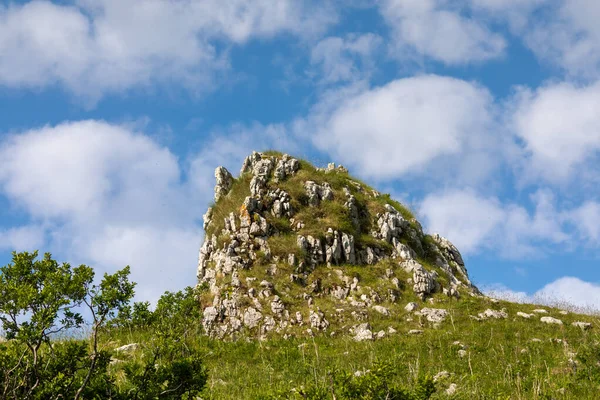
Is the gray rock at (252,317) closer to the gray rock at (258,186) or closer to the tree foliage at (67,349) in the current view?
the gray rock at (258,186)

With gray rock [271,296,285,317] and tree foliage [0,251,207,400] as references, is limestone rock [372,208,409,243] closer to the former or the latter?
gray rock [271,296,285,317]

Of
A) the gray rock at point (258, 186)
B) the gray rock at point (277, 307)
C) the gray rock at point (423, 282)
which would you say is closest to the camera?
the gray rock at point (277, 307)

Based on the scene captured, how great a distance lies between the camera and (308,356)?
21406 mm

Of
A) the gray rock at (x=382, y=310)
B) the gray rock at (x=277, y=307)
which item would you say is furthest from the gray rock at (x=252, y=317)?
the gray rock at (x=382, y=310)

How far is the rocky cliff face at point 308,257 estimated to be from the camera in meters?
25.8

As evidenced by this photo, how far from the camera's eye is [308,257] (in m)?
28.9

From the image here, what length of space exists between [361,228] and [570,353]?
561 inches

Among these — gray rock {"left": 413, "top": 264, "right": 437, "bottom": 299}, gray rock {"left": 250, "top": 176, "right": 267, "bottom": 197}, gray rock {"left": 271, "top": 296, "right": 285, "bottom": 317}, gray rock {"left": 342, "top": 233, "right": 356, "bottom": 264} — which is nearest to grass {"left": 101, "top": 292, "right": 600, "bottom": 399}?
gray rock {"left": 413, "top": 264, "right": 437, "bottom": 299}

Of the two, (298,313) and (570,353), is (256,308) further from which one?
(570,353)

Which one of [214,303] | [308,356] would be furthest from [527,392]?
[214,303]

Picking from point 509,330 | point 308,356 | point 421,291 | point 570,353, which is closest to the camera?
point 570,353

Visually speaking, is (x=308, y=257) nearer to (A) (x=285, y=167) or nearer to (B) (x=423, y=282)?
(B) (x=423, y=282)

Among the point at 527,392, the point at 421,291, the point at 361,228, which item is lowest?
the point at 527,392

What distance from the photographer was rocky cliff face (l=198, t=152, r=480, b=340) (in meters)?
25.8
